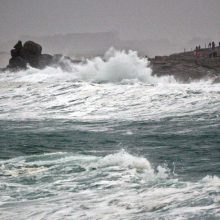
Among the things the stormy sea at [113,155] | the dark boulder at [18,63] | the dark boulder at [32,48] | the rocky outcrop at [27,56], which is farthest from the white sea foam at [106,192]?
the dark boulder at [32,48]

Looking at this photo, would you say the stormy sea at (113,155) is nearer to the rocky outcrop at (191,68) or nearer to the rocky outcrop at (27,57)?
the rocky outcrop at (191,68)

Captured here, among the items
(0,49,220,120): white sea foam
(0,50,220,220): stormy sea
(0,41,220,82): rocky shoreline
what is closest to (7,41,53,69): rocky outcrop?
(0,41,220,82): rocky shoreline

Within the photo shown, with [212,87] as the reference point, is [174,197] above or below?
below

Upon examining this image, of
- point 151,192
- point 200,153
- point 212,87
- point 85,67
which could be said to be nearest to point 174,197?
point 151,192

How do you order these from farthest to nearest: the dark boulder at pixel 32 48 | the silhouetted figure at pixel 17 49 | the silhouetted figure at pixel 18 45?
the silhouetted figure at pixel 18 45 → the silhouetted figure at pixel 17 49 → the dark boulder at pixel 32 48

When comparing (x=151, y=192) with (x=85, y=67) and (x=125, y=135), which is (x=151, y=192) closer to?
(x=125, y=135)

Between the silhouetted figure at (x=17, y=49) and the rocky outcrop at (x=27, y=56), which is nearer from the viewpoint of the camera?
the rocky outcrop at (x=27, y=56)

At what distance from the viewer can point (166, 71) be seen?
57.1m

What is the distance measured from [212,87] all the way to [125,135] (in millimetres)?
22412

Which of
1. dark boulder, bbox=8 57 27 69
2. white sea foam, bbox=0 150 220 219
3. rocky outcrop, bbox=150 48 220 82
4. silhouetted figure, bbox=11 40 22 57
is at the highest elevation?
silhouetted figure, bbox=11 40 22 57

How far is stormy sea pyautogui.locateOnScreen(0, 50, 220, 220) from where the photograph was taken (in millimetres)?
11859

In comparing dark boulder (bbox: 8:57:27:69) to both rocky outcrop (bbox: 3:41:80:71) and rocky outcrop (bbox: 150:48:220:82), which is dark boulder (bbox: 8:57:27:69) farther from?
rocky outcrop (bbox: 150:48:220:82)

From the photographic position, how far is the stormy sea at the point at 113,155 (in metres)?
11.9

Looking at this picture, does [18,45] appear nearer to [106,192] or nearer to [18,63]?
[18,63]
